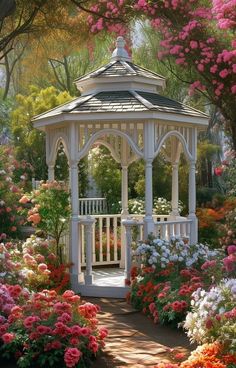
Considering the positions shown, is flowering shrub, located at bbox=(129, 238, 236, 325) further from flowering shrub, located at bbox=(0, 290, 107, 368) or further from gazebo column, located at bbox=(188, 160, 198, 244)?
flowering shrub, located at bbox=(0, 290, 107, 368)

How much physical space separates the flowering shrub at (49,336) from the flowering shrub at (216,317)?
2.83 feet

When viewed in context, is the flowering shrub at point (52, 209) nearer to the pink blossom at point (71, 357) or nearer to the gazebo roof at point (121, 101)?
the gazebo roof at point (121, 101)

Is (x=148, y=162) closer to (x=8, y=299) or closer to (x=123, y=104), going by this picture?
(x=123, y=104)

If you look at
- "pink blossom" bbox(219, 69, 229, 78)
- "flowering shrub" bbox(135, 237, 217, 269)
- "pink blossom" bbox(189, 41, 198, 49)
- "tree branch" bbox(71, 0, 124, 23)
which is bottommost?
"flowering shrub" bbox(135, 237, 217, 269)

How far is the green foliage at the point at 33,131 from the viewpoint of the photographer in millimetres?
16422

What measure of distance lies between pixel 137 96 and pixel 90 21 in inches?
148

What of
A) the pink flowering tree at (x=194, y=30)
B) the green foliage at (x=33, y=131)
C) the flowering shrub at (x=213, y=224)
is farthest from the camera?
the green foliage at (x=33, y=131)

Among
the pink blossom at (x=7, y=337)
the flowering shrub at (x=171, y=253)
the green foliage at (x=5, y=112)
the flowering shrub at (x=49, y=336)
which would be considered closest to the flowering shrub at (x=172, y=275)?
the flowering shrub at (x=171, y=253)

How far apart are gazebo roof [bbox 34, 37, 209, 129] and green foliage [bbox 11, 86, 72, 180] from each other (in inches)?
273

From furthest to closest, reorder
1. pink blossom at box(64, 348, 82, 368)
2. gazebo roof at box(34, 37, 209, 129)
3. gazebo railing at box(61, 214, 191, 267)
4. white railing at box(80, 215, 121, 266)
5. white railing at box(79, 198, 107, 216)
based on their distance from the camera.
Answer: white railing at box(79, 198, 107, 216)
white railing at box(80, 215, 121, 266)
gazebo railing at box(61, 214, 191, 267)
gazebo roof at box(34, 37, 209, 129)
pink blossom at box(64, 348, 82, 368)

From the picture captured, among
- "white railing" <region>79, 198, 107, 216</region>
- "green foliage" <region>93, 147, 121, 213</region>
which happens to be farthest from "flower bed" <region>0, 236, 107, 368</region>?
"green foliage" <region>93, 147, 121, 213</region>

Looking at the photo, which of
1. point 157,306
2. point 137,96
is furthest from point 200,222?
point 157,306

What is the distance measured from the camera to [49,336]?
4.93m

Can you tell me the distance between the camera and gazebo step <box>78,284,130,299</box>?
830 cm
